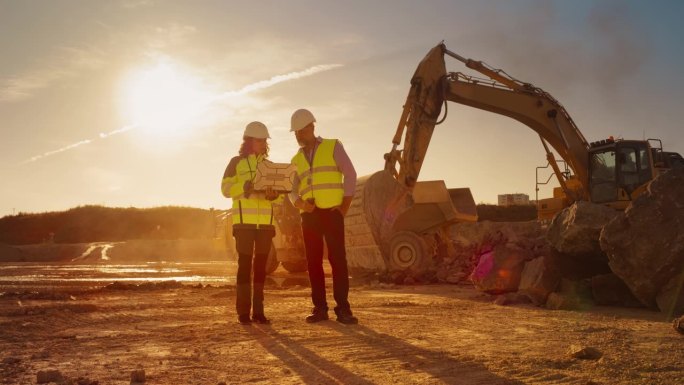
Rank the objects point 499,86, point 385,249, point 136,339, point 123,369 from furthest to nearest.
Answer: point 499,86
point 385,249
point 136,339
point 123,369

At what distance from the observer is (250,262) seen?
638 cm

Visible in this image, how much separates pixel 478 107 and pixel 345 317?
11.7 m

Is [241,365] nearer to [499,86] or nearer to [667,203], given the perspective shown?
[667,203]

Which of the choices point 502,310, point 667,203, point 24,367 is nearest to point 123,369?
point 24,367

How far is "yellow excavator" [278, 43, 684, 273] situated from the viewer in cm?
1395

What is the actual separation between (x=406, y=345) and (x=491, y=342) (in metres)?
0.68

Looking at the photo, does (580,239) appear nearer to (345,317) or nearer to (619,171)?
(345,317)

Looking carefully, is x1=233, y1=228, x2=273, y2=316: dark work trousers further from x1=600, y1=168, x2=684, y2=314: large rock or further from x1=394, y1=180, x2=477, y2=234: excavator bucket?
x1=394, y1=180, x2=477, y2=234: excavator bucket

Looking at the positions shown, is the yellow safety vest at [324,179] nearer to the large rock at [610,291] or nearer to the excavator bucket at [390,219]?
the large rock at [610,291]

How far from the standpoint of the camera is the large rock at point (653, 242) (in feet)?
20.7

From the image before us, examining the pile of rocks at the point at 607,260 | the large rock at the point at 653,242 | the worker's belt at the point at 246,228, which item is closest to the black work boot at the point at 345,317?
the worker's belt at the point at 246,228

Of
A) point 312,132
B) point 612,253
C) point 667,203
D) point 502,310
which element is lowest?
point 502,310

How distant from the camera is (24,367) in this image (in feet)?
12.9

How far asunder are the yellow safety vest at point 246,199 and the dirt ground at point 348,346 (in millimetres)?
1090
